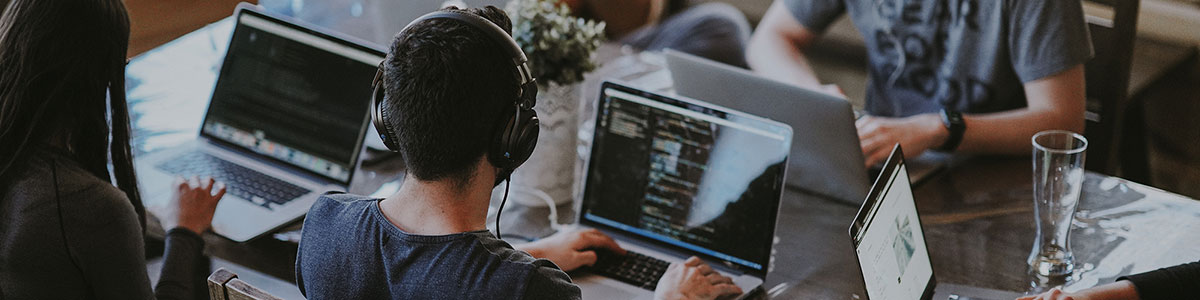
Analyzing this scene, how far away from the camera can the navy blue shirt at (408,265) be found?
1117 millimetres

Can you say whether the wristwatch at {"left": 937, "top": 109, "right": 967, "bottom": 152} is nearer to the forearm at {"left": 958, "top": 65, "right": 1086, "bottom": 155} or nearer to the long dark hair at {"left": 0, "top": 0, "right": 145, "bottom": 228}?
the forearm at {"left": 958, "top": 65, "right": 1086, "bottom": 155}

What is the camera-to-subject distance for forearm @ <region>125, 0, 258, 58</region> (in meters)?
2.11

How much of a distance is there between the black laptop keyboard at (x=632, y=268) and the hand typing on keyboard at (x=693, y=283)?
0.02 meters

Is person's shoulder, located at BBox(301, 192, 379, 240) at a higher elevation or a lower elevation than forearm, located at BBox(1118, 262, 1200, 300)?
higher

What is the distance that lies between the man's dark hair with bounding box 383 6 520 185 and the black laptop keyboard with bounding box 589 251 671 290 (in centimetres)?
48

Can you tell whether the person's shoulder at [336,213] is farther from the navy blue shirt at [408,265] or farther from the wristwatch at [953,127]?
the wristwatch at [953,127]

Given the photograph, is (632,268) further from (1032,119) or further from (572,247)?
(1032,119)

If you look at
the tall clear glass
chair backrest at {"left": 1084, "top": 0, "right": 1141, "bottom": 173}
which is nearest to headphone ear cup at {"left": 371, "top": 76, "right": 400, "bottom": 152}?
the tall clear glass

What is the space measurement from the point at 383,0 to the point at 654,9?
4.53 ft

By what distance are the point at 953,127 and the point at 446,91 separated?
1092 mm

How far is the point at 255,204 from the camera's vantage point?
1781 millimetres

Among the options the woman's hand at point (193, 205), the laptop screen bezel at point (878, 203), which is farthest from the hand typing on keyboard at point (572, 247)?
the woman's hand at point (193, 205)

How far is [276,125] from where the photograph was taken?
6.26ft

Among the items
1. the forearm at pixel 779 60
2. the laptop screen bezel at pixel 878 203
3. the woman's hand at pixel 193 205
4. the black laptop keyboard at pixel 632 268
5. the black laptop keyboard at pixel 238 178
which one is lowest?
the black laptop keyboard at pixel 632 268
